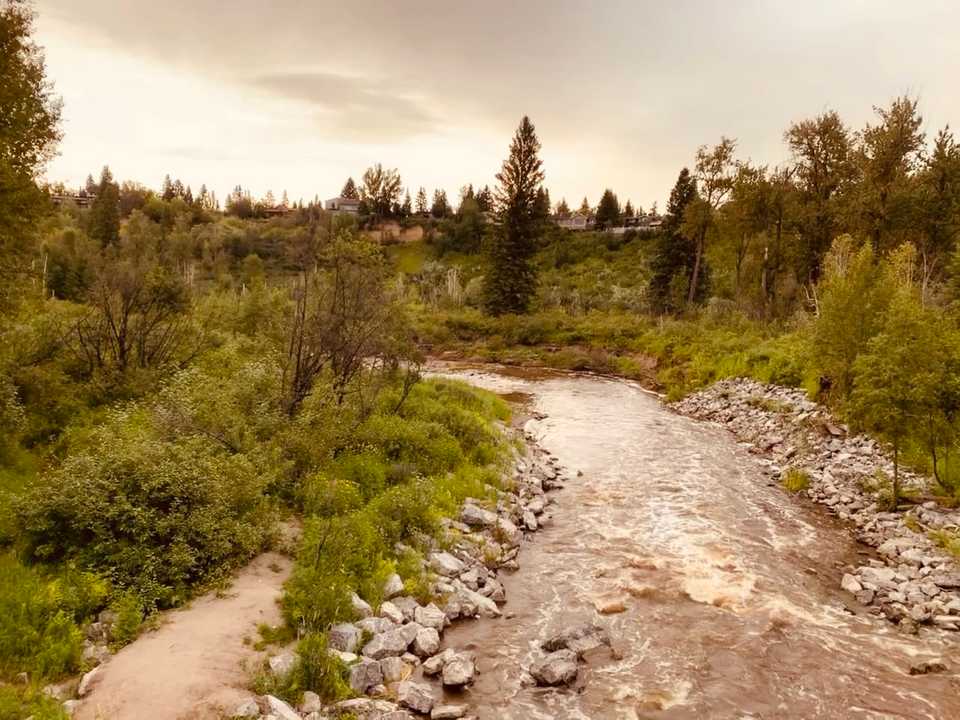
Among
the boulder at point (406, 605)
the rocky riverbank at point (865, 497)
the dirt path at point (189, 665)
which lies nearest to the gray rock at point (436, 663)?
the boulder at point (406, 605)

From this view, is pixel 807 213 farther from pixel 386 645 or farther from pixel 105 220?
pixel 105 220

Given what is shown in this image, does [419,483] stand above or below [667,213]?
below

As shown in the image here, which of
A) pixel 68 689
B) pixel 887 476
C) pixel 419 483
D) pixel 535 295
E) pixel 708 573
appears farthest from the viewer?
pixel 535 295

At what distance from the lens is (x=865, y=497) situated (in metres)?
15.4

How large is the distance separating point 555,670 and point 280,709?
3790 millimetres

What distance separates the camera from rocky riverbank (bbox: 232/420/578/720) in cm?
728

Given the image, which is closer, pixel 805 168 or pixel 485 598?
pixel 485 598

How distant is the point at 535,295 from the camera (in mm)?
58688

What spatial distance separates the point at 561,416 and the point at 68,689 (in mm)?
22647

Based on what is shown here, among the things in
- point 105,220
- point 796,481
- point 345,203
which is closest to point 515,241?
point 796,481

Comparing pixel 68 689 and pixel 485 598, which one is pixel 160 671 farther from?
pixel 485 598

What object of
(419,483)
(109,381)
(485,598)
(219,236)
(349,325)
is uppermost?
(219,236)

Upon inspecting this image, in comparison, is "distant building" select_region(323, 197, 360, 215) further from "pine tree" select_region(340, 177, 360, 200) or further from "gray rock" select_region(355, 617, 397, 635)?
"gray rock" select_region(355, 617, 397, 635)

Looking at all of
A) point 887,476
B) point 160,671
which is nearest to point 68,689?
point 160,671
